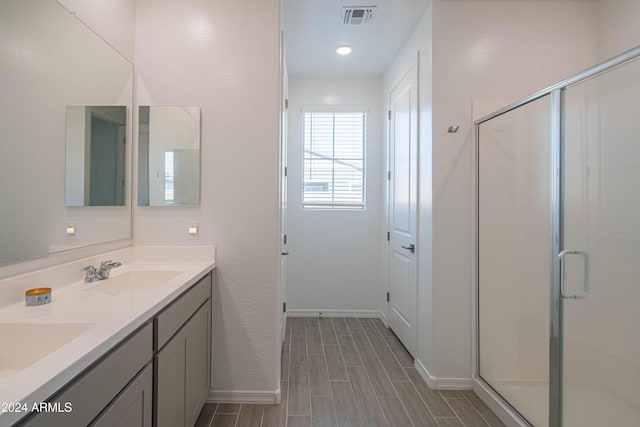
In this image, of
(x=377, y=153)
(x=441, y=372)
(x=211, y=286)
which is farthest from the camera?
(x=377, y=153)

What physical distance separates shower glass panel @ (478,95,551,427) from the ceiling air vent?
1.24 metres

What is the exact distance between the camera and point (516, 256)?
78.0 inches

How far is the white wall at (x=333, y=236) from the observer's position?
3750mm

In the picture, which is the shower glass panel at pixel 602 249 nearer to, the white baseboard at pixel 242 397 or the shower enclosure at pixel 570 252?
the shower enclosure at pixel 570 252

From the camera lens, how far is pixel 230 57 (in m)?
2.14

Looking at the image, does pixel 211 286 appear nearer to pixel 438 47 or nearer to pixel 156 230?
pixel 156 230

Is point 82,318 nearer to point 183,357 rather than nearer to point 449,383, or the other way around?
point 183,357

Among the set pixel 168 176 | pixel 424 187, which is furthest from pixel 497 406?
pixel 168 176

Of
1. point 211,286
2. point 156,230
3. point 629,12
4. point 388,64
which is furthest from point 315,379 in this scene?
point 629,12

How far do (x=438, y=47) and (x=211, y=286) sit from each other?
7.57ft

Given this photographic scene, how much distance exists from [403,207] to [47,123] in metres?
2.53

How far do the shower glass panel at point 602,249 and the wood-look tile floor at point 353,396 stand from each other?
699mm

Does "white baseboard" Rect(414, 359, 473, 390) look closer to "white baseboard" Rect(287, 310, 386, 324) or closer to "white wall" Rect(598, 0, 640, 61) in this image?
"white baseboard" Rect(287, 310, 386, 324)

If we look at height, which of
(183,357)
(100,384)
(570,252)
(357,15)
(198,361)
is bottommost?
(198,361)
